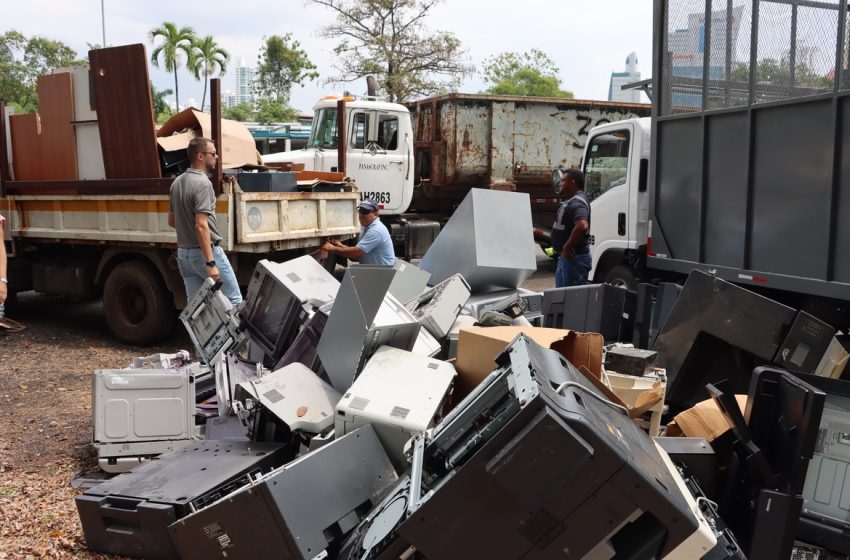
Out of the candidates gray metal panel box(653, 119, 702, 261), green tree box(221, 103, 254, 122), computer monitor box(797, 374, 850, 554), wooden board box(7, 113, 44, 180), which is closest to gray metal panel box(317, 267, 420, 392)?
computer monitor box(797, 374, 850, 554)

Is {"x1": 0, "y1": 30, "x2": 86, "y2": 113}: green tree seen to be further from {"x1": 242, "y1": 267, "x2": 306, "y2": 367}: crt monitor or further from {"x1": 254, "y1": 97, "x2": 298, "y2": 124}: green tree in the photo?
{"x1": 242, "y1": 267, "x2": 306, "y2": 367}: crt monitor

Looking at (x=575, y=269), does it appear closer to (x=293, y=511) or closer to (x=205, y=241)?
(x=205, y=241)

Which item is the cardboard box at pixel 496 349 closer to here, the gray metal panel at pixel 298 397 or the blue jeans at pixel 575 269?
the gray metal panel at pixel 298 397

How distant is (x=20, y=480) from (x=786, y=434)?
377cm

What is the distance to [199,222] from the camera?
5844mm

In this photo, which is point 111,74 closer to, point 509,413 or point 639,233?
point 639,233

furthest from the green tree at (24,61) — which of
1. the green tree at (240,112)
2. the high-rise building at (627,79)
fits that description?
the high-rise building at (627,79)

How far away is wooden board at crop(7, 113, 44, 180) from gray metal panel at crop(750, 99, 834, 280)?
657 centimetres

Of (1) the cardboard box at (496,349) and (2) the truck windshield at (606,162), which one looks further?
(2) the truck windshield at (606,162)

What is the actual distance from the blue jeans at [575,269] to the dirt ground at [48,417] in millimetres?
3526

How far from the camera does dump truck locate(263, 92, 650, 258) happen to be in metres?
10.8

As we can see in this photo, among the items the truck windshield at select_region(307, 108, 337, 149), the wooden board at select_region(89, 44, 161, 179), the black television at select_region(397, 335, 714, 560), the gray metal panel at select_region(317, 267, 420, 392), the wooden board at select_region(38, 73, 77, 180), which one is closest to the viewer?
the black television at select_region(397, 335, 714, 560)

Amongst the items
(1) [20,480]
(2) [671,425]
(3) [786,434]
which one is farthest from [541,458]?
(1) [20,480]

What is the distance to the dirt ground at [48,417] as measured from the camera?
11.8 feet
